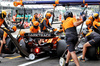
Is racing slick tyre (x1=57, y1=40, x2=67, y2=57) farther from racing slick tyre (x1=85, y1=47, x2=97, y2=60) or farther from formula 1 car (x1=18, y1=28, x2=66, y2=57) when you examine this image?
racing slick tyre (x1=85, y1=47, x2=97, y2=60)

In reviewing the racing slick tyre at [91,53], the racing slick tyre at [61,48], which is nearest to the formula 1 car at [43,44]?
the racing slick tyre at [61,48]

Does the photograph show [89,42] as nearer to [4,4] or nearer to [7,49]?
[7,49]

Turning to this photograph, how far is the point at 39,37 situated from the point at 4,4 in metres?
24.6

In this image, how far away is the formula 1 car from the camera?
733 centimetres

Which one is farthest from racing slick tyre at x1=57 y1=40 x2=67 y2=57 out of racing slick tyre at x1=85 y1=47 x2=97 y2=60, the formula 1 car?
racing slick tyre at x1=85 y1=47 x2=97 y2=60

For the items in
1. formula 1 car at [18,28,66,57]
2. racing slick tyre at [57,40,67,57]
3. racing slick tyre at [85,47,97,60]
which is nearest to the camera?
racing slick tyre at [85,47,97,60]

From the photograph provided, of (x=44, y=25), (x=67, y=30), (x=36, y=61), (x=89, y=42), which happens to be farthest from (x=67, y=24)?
(x=44, y=25)

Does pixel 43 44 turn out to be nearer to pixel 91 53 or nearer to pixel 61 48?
pixel 61 48

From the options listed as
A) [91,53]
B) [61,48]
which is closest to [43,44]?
[61,48]

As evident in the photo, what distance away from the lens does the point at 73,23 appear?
5.56 metres

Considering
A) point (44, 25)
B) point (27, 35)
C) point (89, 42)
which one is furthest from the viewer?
point (44, 25)

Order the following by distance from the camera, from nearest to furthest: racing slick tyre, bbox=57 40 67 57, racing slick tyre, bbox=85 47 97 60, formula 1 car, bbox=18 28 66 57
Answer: racing slick tyre, bbox=85 47 97 60
racing slick tyre, bbox=57 40 67 57
formula 1 car, bbox=18 28 66 57

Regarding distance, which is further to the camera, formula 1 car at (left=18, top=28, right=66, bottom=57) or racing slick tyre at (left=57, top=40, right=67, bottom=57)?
formula 1 car at (left=18, top=28, right=66, bottom=57)

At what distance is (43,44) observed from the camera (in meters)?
7.51
